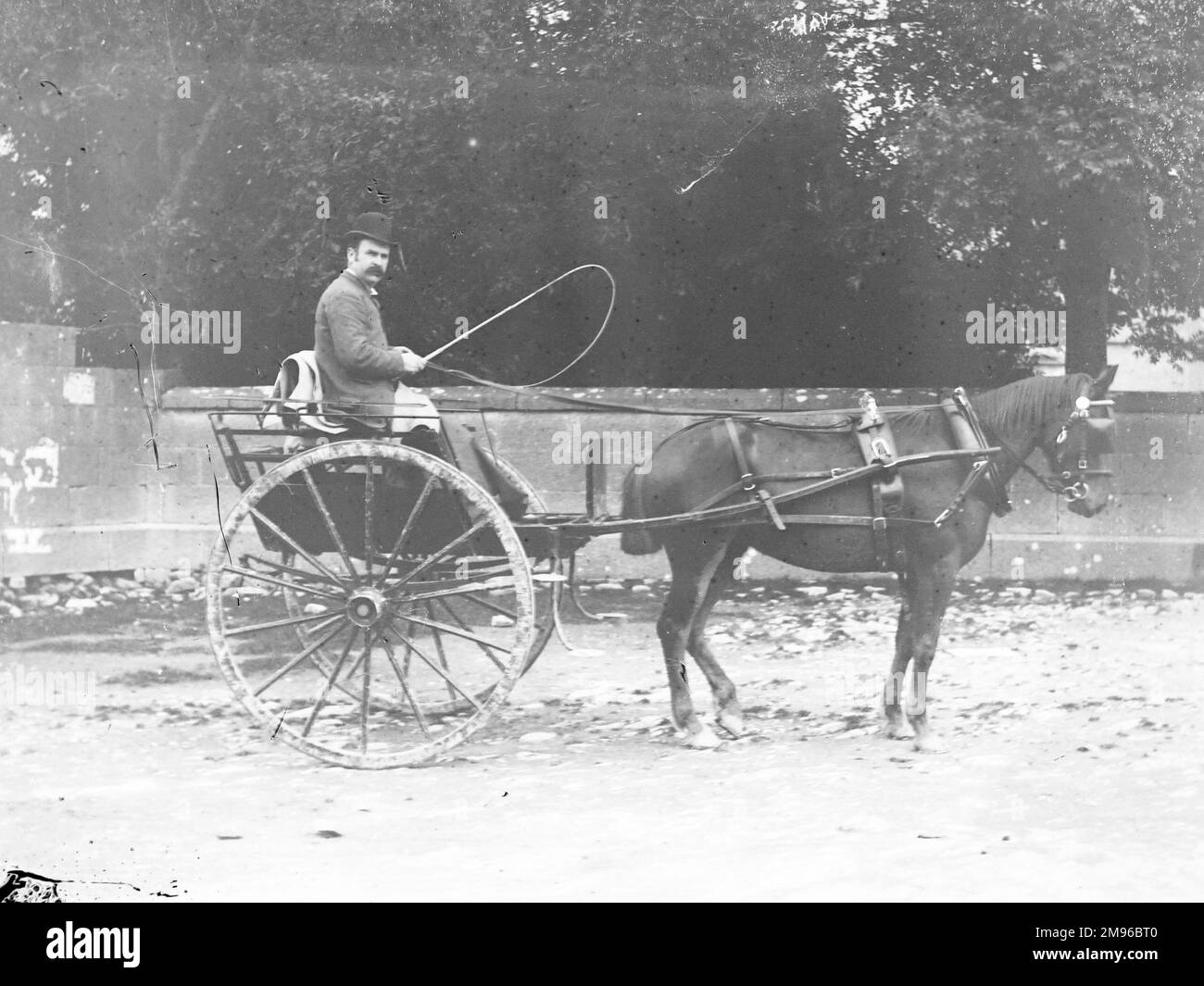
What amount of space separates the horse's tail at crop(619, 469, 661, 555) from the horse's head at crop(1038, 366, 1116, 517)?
1876 mm

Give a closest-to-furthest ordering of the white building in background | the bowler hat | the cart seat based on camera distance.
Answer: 1. the cart seat
2. the bowler hat
3. the white building in background

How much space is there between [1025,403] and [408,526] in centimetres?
291

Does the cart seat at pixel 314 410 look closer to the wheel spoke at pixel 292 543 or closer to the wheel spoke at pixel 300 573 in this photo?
the wheel spoke at pixel 292 543

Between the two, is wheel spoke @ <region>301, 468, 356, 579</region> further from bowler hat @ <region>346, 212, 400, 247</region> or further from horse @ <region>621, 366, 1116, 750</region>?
horse @ <region>621, 366, 1116, 750</region>

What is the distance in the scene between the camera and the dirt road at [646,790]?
4.39 m

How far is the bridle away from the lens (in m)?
6.13

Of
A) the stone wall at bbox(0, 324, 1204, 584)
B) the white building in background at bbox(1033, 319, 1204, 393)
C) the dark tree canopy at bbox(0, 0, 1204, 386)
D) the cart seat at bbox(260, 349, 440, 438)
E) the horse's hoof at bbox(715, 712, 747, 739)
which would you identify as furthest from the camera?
the stone wall at bbox(0, 324, 1204, 584)

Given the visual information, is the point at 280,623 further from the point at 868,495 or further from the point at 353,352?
the point at 868,495

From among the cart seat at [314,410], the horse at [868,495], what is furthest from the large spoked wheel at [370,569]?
the horse at [868,495]

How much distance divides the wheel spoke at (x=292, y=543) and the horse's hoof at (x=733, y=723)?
1892mm

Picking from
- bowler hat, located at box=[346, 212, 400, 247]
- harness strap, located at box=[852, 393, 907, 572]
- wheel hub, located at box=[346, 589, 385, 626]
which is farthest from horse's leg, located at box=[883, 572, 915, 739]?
bowler hat, located at box=[346, 212, 400, 247]

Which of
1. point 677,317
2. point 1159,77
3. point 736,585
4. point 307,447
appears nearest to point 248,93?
point 307,447

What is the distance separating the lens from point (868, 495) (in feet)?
20.3

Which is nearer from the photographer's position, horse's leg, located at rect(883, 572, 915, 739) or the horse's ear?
the horse's ear
